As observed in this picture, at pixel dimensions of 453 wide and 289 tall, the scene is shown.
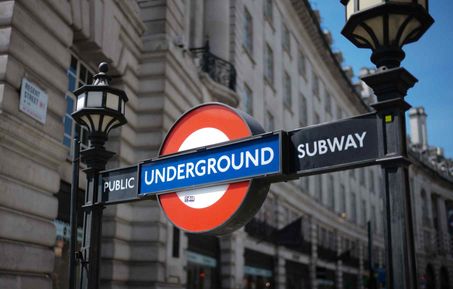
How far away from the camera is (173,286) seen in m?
14.1

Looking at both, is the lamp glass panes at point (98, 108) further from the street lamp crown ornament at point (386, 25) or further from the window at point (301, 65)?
the window at point (301, 65)

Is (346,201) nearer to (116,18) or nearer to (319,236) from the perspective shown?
(319,236)

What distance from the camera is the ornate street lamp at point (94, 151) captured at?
191 inches

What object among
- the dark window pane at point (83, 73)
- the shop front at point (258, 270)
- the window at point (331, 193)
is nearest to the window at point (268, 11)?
the shop front at point (258, 270)

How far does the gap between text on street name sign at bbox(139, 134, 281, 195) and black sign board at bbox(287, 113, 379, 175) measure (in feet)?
0.44

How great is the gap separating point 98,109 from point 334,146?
249 centimetres

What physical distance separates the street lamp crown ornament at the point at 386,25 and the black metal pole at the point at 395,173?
132 mm

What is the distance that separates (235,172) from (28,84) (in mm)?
6532

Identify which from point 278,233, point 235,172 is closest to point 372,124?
point 235,172

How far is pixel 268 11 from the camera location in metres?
30.6

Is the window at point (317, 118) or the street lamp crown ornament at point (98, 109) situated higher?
the window at point (317, 118)

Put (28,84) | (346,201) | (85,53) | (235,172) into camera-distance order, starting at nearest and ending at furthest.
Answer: (235,172) < (28,84) < (85,53) < (346,201)

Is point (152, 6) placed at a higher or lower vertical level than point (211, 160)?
higher

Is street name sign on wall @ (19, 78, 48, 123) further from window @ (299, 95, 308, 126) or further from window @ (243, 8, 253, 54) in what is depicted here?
window @ (299, 95, 308, 126)
